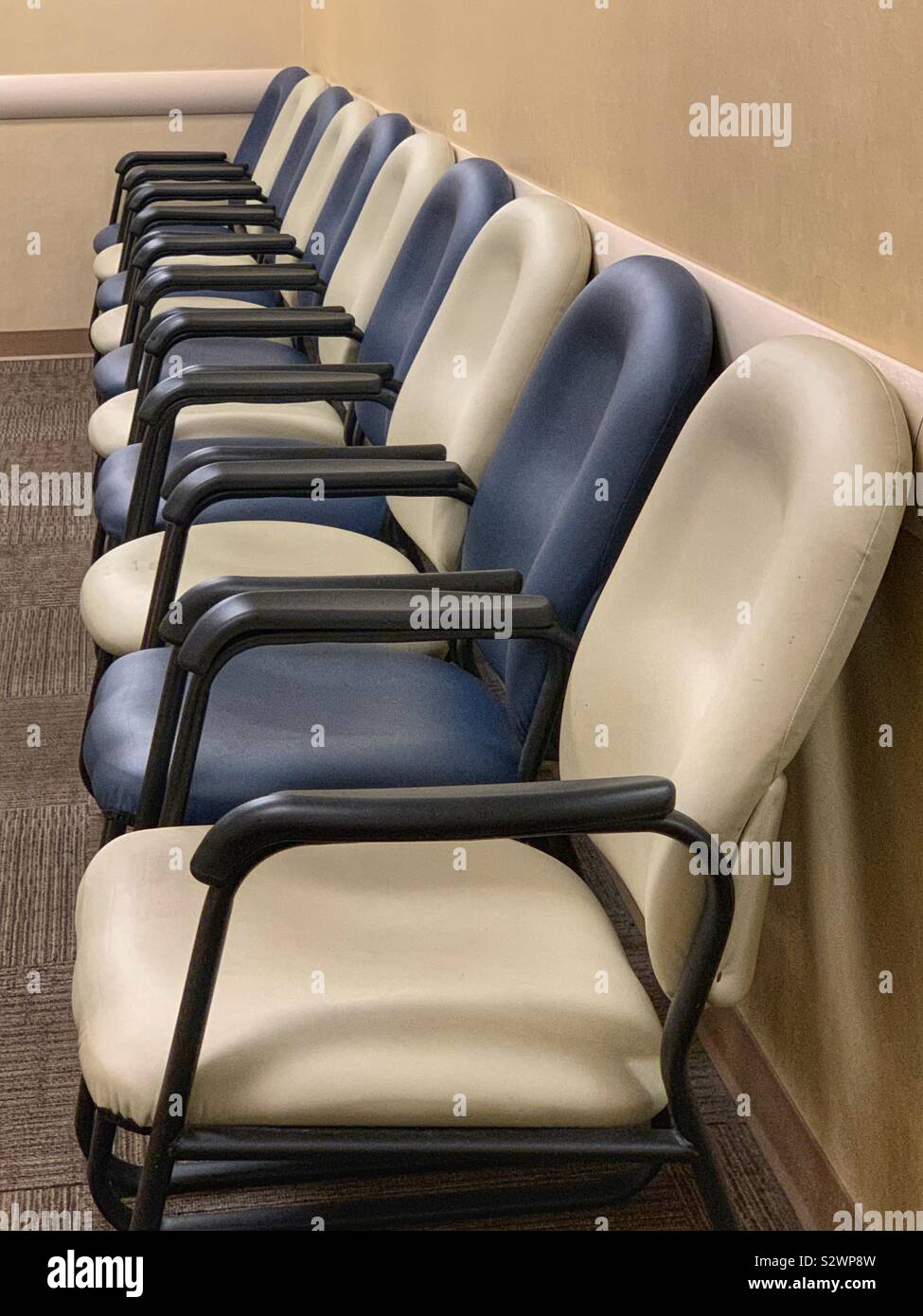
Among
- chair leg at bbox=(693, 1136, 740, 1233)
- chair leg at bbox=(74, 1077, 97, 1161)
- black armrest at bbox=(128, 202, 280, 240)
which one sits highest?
black armrest at bbox=(128, 202, 280, 240)

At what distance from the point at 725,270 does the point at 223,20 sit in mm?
3423

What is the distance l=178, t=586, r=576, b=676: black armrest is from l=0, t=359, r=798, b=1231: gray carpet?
1.41 feet

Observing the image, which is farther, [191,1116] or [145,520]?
[145,520]

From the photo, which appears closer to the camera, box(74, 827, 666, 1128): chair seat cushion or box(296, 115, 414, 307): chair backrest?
box(74, 827, 666, 1128): chair seat cushion

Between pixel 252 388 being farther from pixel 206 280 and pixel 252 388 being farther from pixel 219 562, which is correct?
pixel 206 280

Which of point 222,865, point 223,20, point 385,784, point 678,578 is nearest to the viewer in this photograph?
point 222,865

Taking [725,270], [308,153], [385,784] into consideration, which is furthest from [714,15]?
[308,153]

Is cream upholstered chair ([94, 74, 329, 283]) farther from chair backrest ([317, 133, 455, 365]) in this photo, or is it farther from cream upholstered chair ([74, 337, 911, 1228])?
cream upholstered chair ([74, 337, 911, 1228])

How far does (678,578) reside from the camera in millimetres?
1117

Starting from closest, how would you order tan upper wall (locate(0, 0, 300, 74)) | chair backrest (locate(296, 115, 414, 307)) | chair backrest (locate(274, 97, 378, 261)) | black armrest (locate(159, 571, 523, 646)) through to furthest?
black armrest (locate(159, 571, 523, 646)) < chair backrest (locate(296, 115, 414, 307)) < chair backrest (locate(274, 97, 378, 261)) < tan upper wall (locate(0, 0, 300, 74))

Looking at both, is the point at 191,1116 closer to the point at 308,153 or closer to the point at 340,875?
the point at 340,875

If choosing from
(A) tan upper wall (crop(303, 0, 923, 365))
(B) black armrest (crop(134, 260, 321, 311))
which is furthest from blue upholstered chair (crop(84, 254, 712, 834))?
(B) black armrest (crop(134, 260, 321, 311))

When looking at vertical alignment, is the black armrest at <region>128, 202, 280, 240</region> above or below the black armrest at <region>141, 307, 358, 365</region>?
above

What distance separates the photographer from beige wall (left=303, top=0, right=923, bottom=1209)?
3.39ft
